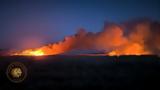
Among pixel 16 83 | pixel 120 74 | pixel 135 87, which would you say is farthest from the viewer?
pixel 120 74

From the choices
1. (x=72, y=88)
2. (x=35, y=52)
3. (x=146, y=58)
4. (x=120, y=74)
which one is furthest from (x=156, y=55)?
(x=72, y=88)

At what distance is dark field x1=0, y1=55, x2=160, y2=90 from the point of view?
53.8 m

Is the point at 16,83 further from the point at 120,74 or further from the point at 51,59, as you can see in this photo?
the point at 51,59

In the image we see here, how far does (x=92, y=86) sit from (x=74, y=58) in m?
54.6

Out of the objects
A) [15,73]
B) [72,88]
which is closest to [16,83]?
[15,73]

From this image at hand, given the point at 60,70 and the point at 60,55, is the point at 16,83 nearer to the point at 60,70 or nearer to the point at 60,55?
the point at 60,70

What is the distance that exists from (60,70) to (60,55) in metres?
26.6

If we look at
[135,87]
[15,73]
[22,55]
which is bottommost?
[135,87]

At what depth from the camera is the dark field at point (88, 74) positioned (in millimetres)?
53781

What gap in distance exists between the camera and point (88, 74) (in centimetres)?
7181

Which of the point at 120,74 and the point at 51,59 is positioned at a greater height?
the point at 51,59

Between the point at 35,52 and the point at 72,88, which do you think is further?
the point at 35,52

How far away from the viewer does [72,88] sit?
51.2 m

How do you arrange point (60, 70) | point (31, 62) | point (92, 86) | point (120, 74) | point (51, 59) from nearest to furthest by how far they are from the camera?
point (92, 86)
point (120, 74)
point (60, 70)
point (31, 62)
point (51, 59)
